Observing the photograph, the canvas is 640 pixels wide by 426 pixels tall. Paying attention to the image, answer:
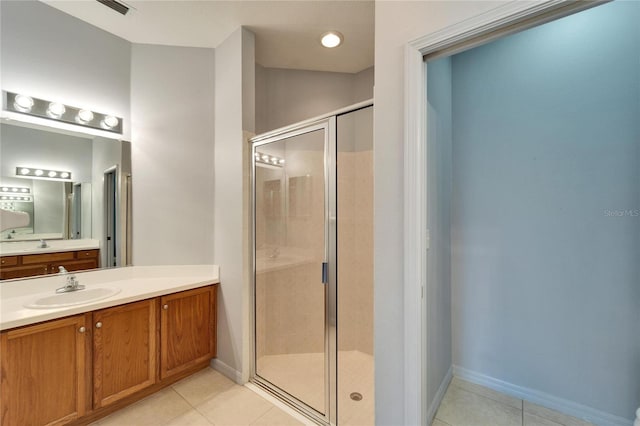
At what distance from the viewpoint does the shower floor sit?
5.68 feet

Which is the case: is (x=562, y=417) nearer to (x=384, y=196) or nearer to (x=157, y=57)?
(x=384, y=196)

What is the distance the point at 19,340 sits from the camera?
1.43m

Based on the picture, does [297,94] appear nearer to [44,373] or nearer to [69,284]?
[69,284]

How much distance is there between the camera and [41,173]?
189cm

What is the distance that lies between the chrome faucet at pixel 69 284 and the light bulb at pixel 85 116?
1.11 m

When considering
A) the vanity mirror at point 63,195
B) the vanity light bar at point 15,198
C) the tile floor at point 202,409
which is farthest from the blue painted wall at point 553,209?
the vanity light bar at point 15,198

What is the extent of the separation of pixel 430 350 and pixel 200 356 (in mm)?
1805

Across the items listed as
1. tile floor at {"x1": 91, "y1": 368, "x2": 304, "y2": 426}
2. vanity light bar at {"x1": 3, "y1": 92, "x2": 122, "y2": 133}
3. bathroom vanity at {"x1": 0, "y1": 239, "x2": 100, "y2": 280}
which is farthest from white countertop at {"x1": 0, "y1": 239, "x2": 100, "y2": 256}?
tile floor at {"x1": 91, "y1": 368, "x2": 304, "y2": 426}

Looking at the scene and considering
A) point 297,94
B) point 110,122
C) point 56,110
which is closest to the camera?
point 56,110

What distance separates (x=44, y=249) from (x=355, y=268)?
220 cm

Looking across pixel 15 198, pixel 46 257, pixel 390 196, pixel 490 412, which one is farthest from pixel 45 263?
pixel 490 412

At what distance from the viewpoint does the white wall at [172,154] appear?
226 centimetres

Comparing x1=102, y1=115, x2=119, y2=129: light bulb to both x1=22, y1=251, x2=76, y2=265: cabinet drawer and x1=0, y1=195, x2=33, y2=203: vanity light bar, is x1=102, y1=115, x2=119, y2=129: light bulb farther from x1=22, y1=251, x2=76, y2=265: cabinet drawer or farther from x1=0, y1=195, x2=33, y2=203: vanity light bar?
x1=22, y1=251, x2=76, y2=265: cabinet drawer

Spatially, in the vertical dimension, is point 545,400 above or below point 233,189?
below
